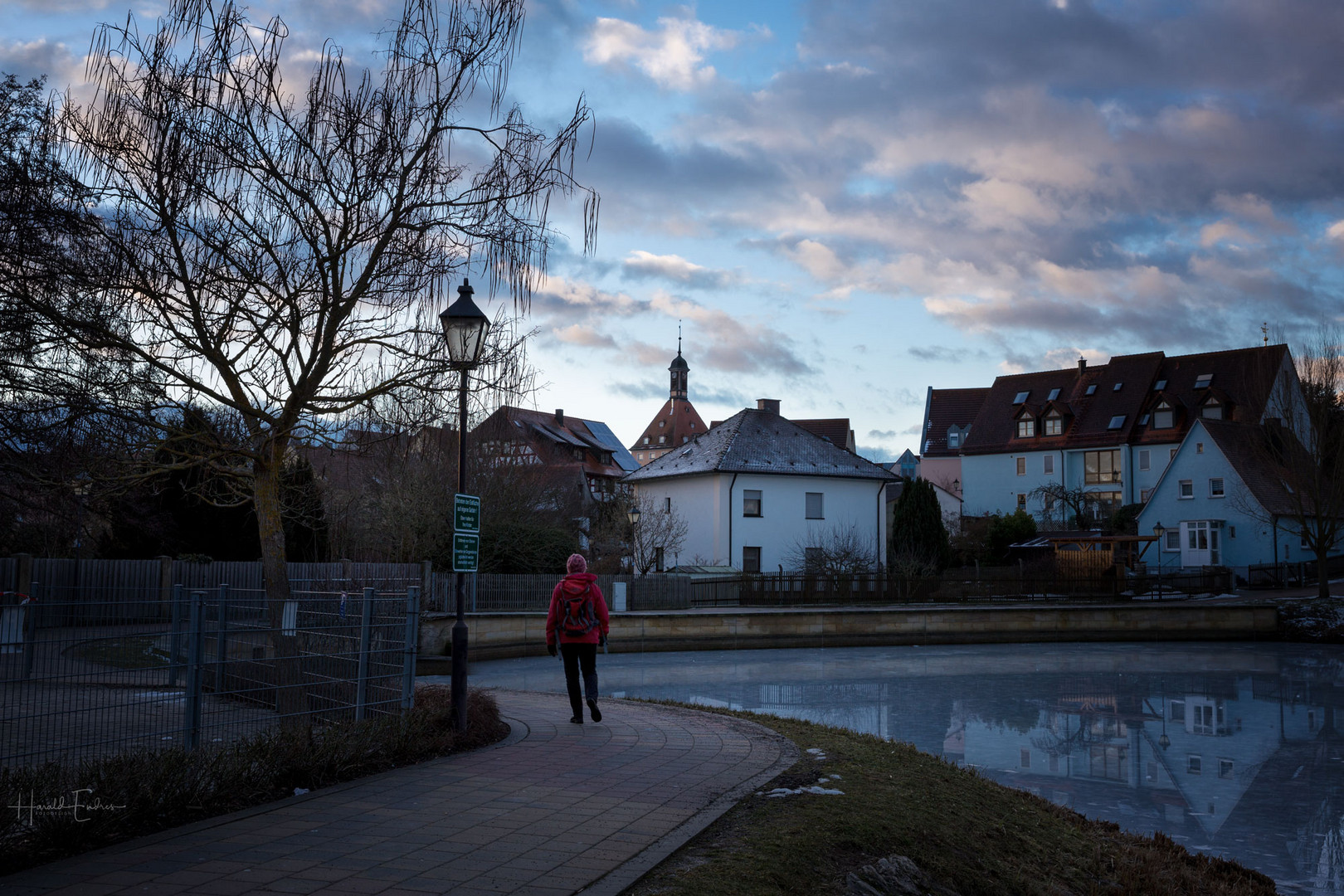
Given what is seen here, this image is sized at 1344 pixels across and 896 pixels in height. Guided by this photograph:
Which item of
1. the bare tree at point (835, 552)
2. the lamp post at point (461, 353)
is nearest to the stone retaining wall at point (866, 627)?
the bare tree at point (835, 552)

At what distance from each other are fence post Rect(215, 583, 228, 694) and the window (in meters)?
63.9

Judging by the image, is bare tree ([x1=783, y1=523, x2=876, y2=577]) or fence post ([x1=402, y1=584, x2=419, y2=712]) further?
bare tree ([x1=783, y1=523, x2=876, y2=577])

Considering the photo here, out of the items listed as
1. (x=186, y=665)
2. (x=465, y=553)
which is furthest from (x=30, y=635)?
(x=465, y=553)

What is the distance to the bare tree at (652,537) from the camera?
1618 inches

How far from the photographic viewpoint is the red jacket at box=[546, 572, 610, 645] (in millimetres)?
11156

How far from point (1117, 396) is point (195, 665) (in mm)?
66923

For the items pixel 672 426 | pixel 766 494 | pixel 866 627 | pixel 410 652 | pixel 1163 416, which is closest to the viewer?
pixel 410 652

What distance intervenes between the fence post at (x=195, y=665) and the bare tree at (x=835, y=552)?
3518 cm

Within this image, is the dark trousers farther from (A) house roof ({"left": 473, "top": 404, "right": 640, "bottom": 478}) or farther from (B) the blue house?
(A) house roof ({"left": 473, "top": 404, "right": 640, "bottom": 478})

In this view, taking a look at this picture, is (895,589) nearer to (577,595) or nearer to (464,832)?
(577,595)

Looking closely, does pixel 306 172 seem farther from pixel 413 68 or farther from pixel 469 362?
pixel 469 362

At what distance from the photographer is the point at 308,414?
10.9 m

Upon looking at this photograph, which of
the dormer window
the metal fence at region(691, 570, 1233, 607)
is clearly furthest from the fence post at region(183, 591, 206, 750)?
the dormer window

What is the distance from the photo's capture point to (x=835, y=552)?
152 feet
